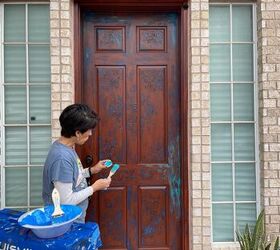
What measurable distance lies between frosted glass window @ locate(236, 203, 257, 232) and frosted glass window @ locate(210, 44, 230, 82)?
132 cm

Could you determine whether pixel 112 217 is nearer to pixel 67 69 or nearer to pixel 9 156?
pixel 9 156

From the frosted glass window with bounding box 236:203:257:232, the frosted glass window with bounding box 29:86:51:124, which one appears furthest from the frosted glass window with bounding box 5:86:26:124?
the frosted glass window with bounding box 236:203:257:232

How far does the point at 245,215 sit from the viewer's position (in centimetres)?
396

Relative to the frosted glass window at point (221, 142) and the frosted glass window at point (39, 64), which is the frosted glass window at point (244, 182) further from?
the frosted glass window at point (39, 64)

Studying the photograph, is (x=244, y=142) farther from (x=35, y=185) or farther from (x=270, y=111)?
(x=35, y=185)

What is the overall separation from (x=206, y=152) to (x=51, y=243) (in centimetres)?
189

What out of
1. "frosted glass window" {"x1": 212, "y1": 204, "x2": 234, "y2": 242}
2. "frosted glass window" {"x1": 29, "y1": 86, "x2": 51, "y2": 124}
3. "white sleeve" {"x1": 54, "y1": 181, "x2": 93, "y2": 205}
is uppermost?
"frosted glass window" {"x1": 29, "y1": 86, "x2": 51, "y2": 124}

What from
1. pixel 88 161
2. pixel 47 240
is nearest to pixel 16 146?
pixel 88 161

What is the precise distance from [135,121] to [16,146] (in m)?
1.23

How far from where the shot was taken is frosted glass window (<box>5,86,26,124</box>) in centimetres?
389

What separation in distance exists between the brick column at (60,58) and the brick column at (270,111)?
1.91 meters

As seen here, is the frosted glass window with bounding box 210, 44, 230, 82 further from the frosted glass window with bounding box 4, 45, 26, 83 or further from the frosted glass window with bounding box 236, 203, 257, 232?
the frosted glass window with bounding box 4, 45, 26, 83

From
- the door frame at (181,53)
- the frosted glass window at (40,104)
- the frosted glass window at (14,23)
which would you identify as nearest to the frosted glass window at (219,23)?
the door frame at (181,53)

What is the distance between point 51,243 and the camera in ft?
7.98
